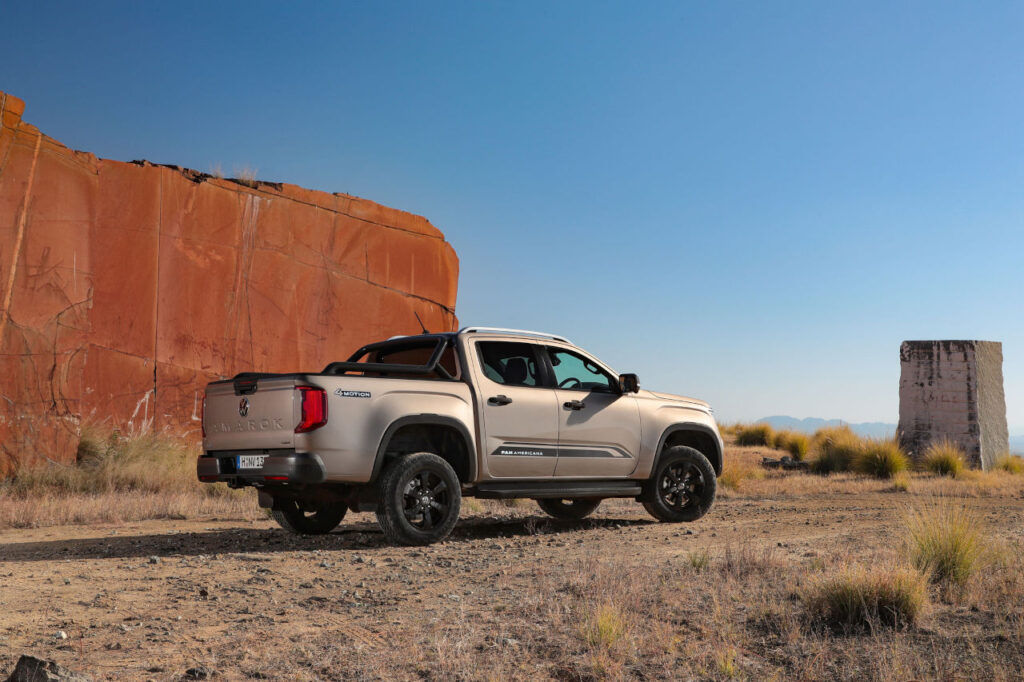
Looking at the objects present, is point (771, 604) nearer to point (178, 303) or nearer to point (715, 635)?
point (715, 635)

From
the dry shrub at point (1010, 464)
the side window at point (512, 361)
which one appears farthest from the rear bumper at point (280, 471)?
the dry shrub at point (1010, 464)

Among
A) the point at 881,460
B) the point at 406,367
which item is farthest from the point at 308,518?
the point at 881,460

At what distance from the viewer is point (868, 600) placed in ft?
17.9

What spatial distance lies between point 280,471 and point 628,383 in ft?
13.4

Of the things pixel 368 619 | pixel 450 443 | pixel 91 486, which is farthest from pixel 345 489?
pixel 91 486

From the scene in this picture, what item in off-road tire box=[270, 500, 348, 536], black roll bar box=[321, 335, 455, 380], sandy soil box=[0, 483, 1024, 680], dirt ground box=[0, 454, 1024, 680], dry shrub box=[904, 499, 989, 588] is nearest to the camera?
dirt ground box=[0, 454, 1024, 680]

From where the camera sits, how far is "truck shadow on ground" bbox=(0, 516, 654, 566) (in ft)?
26.7

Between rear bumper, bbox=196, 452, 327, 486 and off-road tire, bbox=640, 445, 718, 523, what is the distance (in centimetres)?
432

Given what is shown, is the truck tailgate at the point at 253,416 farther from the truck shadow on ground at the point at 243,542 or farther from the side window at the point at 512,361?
the side window at the point at 512,361

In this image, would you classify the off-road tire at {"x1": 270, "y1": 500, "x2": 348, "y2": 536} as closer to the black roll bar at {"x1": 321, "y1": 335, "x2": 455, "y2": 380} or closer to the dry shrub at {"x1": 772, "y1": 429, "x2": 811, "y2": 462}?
the black roll bar at {"x1": 321, "y1": 335, "x2": 455, "y2": 380}

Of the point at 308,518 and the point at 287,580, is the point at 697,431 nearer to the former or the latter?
the point at 308,518

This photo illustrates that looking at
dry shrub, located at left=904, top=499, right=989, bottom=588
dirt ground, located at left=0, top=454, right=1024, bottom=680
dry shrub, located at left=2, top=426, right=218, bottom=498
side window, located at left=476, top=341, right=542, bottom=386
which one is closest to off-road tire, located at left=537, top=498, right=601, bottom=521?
dirt ground, located at left=0, top=454, right=1024, bottom=680

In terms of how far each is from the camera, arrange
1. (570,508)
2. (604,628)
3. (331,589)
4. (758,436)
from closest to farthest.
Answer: (604,628) → (331,589) → (570,508) → (758,436)

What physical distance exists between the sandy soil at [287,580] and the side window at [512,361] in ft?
5.34
